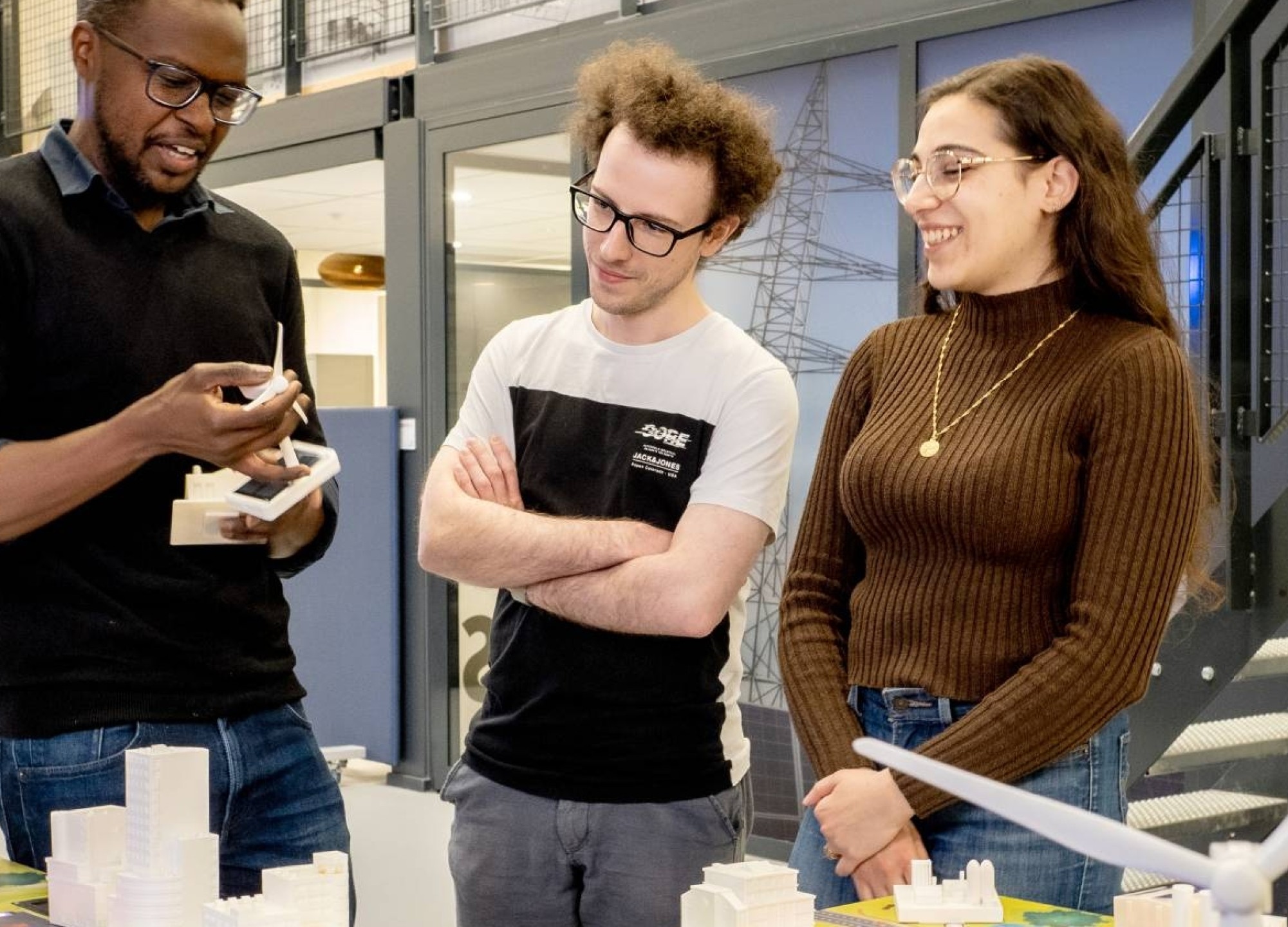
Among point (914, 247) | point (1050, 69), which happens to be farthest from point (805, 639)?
point (914, 247)

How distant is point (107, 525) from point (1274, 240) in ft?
10.4

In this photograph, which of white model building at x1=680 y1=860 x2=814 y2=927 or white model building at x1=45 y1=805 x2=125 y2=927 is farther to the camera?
white model building at x1=45 y1=805 x2=125 y2=927

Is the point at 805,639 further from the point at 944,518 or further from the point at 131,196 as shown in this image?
the point at 131,196

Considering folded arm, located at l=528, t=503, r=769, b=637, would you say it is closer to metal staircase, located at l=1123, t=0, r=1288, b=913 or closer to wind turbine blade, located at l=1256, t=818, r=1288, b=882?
wind turbine blade, located at l=1256, t=818, r=1288, b=882

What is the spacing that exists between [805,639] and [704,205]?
25.3 inches

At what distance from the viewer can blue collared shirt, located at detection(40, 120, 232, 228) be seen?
6.72 ft

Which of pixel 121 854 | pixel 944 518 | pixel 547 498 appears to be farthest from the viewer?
pixel 547 498

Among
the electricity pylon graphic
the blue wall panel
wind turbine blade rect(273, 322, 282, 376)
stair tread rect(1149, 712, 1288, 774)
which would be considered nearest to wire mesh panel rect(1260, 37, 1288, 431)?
stair tread rect(1149, 712, 1288, 774)

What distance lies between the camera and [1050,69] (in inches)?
82.2

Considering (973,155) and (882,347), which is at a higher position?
(973,155)

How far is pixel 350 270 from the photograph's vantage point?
10.9m

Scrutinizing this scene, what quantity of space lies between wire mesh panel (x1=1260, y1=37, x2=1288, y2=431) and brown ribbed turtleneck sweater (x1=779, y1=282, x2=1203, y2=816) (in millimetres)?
2089

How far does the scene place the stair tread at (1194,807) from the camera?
12.9 ft

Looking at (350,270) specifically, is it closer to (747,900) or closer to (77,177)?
(77,177)
